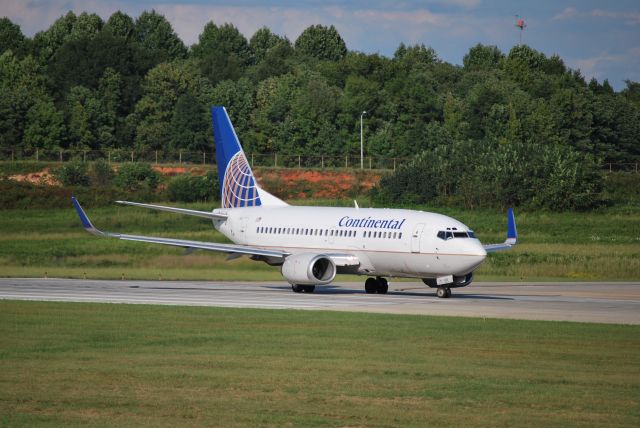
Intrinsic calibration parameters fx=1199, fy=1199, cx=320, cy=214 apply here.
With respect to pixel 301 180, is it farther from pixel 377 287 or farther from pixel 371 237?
pixel 371 237

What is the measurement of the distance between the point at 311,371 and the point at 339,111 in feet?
344

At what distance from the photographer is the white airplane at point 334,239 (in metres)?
43.7

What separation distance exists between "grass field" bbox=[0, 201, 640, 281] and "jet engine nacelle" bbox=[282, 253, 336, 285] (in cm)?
1166

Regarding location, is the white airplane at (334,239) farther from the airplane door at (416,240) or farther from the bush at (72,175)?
the bush at (72,175)

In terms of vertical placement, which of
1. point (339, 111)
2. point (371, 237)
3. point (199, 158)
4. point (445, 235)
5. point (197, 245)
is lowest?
point (197, 245)

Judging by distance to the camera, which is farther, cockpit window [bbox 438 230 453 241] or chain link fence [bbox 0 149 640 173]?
chain link fence [bbox 0 149 640 173]

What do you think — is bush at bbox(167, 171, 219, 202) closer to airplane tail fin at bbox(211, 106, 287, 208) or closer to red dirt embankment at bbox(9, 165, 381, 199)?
red dirt embankment at bbox(9, 165, 381, 199)

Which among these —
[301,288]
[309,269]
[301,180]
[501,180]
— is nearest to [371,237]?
[309,269]

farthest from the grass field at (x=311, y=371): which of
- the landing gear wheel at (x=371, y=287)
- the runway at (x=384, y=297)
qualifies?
the landing gear wheel at (x=371, y=287)

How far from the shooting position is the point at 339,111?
12719 cm

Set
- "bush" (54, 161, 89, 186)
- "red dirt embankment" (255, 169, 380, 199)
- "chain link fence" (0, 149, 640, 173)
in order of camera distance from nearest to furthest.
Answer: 1. "bush" (54, 161, 89, 186)
2. "red dirt embankment" (255, 169, 380, 199)
3. "chain link fence" (0, 149, 640, 173)

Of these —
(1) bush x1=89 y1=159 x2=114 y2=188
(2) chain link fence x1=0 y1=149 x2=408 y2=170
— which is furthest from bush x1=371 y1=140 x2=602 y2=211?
(1) bush x1=89 y1=159 x2=114 y2=188

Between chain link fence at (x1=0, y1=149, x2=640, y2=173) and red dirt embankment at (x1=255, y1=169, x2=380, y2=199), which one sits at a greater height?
chain link fence at (x1=0, y1=149, x2=640, y2=173)

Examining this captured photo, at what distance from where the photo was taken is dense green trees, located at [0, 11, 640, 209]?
101m
